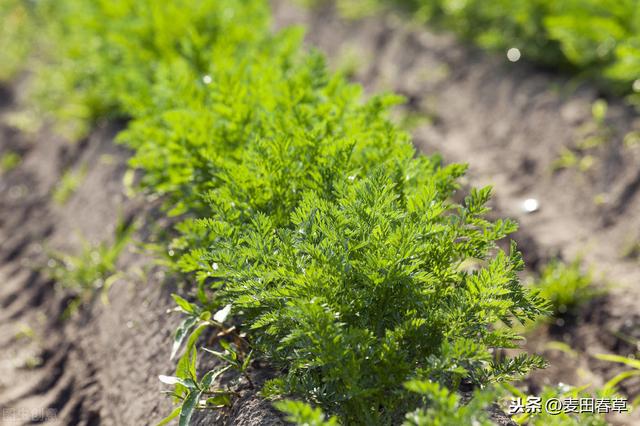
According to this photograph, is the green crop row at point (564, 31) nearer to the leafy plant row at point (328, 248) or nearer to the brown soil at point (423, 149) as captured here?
the brown soil at point (423, 149)

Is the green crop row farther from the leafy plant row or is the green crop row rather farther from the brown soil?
the leafy plant row

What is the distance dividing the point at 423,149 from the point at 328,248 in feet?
9.42

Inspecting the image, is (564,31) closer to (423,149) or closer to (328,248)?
(423,149)

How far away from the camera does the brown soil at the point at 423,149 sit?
3.01 meters

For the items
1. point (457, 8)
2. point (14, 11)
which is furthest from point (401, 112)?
point (14, 11)

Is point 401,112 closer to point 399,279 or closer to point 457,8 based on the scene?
point 457,8

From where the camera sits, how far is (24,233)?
471 centimetres

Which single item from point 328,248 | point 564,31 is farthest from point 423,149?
point 328,248

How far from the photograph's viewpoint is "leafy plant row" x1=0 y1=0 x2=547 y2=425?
1933mm

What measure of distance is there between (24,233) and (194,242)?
2658 millimetres

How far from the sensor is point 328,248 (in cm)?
199

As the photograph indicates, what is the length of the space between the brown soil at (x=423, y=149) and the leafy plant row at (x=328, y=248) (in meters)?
0.35

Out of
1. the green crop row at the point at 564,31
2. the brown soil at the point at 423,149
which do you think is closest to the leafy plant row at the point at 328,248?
the brown soil at the point at 423,149

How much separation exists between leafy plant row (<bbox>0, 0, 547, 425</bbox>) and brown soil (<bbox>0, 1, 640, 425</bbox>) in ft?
1.13
